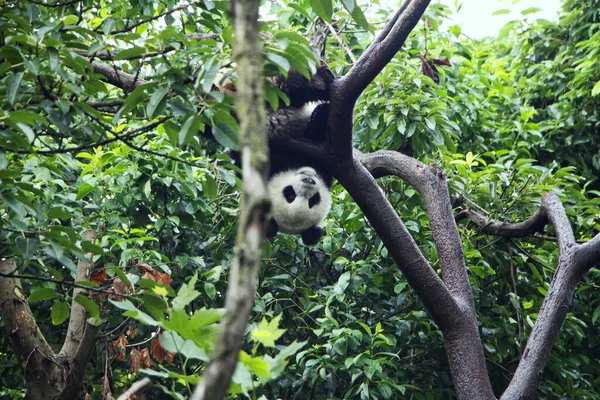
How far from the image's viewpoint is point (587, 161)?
644 centimetres

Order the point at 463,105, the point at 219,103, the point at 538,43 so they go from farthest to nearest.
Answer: the point at 538,43 < the point at 463,105 < the point at 219,103

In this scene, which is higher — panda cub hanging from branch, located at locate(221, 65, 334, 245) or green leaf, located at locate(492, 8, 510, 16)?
green leaf, located at locate(492, 8, 510, 16)

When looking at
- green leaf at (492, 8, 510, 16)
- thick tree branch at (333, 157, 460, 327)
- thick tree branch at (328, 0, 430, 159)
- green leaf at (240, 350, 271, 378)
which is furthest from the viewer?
green leaf at (492, 8, 510, 16)

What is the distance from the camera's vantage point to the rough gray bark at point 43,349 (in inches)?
120

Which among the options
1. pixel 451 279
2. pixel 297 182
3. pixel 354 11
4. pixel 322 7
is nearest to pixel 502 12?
pixel 297 182

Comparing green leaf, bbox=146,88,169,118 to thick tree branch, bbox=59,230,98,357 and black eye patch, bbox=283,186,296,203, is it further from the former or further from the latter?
black eye patch, bbox=283,186,296,203

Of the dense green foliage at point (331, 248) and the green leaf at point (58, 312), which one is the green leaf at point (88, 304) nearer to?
the green leaf at point (58, 312)

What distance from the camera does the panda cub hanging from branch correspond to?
374cm

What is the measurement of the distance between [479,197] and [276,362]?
313 centimetres

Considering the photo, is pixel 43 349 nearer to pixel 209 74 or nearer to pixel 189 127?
pixel 189 127

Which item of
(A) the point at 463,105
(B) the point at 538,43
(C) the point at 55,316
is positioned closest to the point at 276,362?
(C) the point at 55,316

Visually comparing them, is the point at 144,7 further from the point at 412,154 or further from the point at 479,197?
the point at 479,197

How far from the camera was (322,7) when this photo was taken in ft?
7.94

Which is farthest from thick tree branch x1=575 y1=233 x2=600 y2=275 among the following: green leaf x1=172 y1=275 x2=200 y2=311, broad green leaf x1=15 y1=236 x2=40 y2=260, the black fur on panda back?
broad green leaf x1=15 y1=236 x2=40 y2=260
